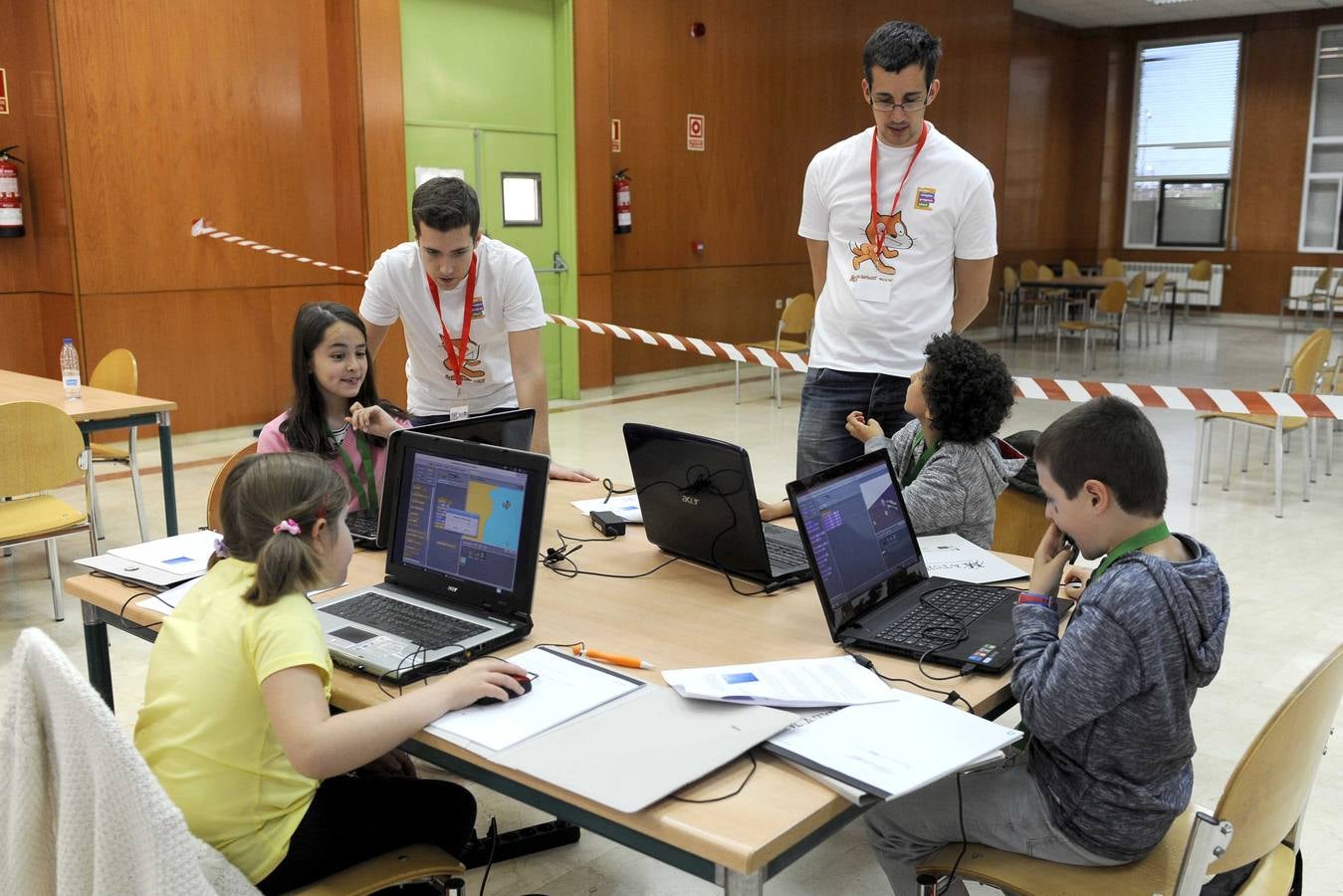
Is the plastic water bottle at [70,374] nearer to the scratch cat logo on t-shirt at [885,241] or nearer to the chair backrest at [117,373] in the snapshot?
the chair backrest at [117,373]

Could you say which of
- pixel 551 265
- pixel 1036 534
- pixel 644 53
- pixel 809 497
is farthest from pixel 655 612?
pixel 644 53

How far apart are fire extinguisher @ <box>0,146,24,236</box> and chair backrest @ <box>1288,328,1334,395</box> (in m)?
6.73

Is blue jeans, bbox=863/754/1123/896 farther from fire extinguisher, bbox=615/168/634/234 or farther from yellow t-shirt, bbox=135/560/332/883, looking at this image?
fire extinguisher, bbox=615/168/634/234

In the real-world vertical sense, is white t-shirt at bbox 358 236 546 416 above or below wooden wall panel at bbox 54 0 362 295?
below

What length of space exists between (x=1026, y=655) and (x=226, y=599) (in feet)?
3.78

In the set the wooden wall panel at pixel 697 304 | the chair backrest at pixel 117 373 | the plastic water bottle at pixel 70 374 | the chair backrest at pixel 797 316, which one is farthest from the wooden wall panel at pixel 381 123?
the chair backrest at pixel 797 316

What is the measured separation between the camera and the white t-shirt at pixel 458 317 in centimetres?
318

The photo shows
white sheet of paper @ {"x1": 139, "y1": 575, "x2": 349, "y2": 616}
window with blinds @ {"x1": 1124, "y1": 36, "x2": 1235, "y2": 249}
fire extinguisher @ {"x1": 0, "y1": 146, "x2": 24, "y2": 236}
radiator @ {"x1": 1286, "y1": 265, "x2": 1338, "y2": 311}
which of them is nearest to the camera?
white sheet of paper @ {"x1": 139, "y1": 575, "x2": 349, "y2": 616}

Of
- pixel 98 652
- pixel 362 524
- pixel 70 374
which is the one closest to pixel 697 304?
pixel 70 374

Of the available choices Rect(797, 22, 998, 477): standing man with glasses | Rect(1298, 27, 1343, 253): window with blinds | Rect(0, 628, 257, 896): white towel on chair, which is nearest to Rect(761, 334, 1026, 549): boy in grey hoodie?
Rect(797, 22, 998, 477): standing man with glasses

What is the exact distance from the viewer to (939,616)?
202 centimetres

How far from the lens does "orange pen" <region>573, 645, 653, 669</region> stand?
71.3 inches

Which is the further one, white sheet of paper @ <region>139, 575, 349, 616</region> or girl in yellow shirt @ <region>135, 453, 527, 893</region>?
white sheet of paper @ <region>139, 575, 349, 616</region>

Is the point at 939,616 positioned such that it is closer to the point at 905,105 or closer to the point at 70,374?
the point at 905,105
